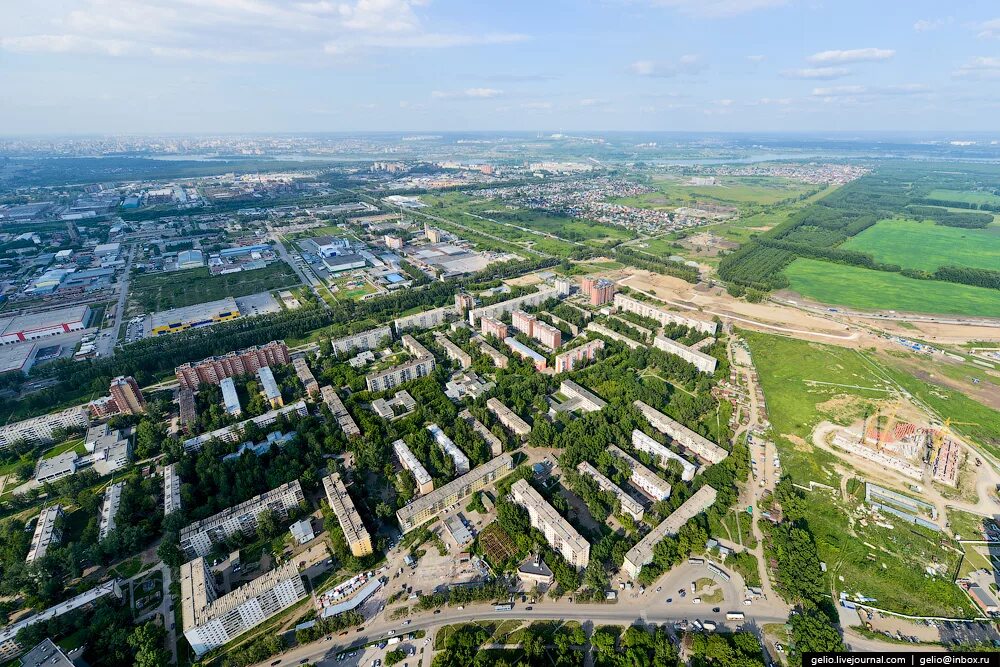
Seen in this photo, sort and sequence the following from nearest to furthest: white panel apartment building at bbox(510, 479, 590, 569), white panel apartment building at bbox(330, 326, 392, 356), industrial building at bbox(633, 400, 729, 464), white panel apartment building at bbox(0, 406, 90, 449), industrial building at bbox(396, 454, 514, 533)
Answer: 1. white panel apartment building at bbox(510, 479, 590, 569)
2. industrial building at bbox(396, 454, 514, 533)
3. industrial building at bbox(633, 400, 729, 464)
4. white panel apartment building at bbox(0, 406, 90, 449)
5. white panel apartment building at bbox(330, 326, 392, 356)

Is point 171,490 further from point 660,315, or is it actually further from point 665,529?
point 660,315

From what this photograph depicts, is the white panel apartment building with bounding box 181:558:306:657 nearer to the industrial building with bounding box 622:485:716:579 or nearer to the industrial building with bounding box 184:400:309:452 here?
the industrial building with bounding box 184:400:309:452

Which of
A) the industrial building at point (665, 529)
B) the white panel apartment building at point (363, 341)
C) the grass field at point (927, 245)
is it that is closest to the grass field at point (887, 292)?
the grass field at point (927, 245)

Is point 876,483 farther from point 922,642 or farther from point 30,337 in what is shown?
point 30,337

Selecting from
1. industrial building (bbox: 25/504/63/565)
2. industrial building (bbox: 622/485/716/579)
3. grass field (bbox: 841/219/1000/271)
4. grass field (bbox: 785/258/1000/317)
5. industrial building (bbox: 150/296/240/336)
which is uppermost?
grass field (bbox: 841/219/1000/271)

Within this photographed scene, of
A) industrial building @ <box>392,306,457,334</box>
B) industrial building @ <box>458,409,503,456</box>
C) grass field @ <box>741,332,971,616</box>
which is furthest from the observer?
industrial building @ <box>392,306,457,334</box>

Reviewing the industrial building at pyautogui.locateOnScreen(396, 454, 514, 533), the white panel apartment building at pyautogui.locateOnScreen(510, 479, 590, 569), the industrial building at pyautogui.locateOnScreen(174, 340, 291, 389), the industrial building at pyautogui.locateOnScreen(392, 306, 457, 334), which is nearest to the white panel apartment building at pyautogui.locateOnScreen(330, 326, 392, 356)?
the industrial building at pyautogui.locateOnScreen(392, 306, 457, 334)

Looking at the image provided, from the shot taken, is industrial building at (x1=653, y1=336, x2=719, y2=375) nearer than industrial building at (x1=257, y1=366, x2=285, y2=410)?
No
